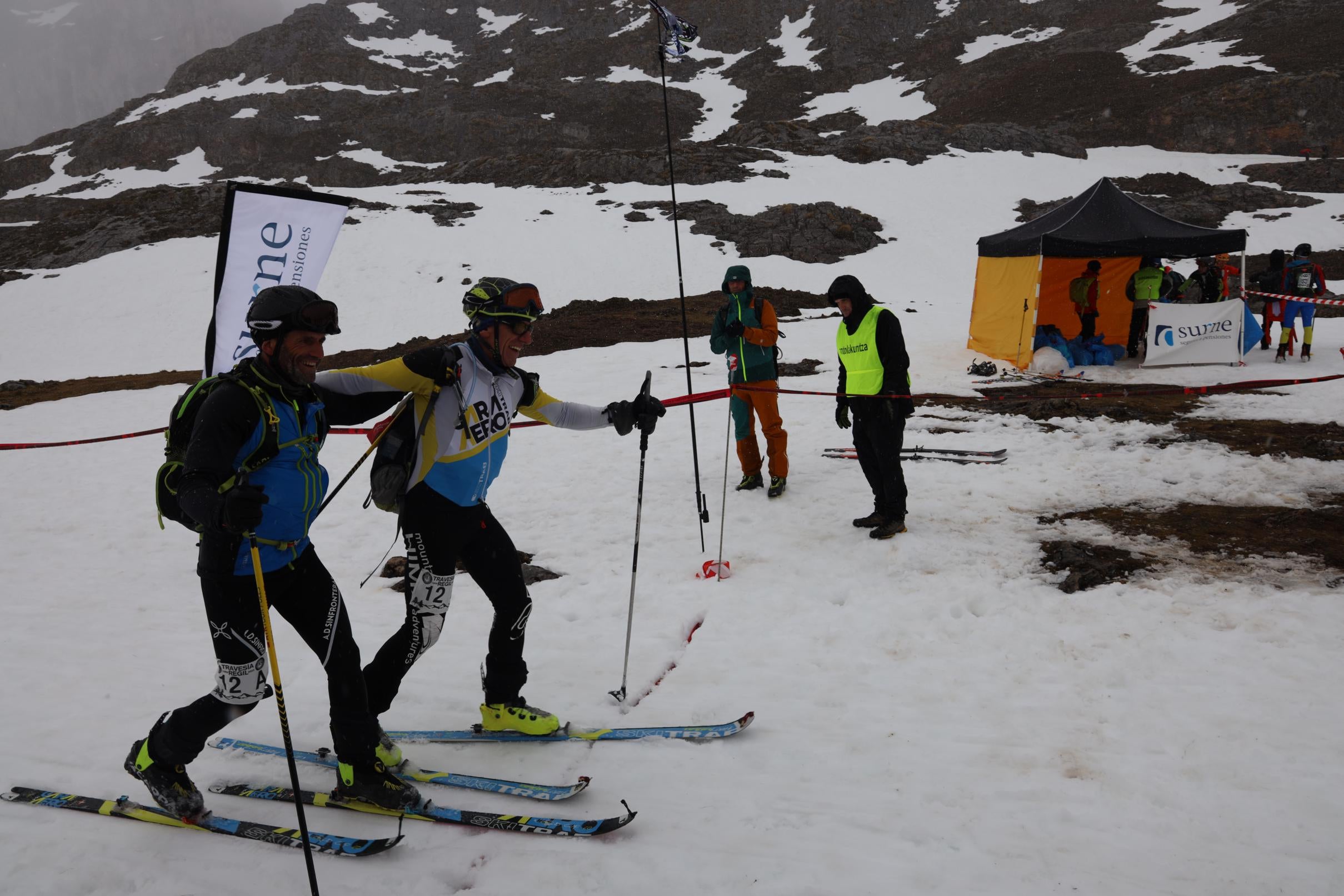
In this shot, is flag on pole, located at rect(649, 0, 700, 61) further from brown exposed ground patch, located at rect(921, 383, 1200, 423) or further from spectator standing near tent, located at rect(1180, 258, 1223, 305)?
spectator standing near tent, located at rect(1180, 258, 1223, 305)

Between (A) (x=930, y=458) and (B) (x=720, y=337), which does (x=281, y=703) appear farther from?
(A) (x=930, y=458)

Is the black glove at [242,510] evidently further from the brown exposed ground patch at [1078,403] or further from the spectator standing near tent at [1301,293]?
the spectator standing near tent at [1301,293]

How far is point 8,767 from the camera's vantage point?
12.7ft

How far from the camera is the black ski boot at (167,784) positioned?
323 cm

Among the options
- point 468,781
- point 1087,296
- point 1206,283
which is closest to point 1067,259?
point 1087,296

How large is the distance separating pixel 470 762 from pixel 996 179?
141 ft

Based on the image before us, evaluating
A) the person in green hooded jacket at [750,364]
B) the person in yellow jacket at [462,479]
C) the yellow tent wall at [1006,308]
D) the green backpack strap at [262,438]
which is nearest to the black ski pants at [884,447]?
the person in green hooded jacket at [750,364]

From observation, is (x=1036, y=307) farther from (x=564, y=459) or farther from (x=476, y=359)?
(x=476, y=359)

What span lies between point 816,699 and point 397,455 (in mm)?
2693

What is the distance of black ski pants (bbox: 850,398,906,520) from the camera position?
6.61 m

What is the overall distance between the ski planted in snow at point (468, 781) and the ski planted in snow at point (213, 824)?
388 millimetres

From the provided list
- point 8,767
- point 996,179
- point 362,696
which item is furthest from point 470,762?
point 996,179

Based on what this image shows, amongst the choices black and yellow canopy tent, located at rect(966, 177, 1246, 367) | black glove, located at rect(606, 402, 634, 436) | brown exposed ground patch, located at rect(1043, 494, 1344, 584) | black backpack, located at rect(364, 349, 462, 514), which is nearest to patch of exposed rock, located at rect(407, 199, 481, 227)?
black and yellow canopy tent, located at rect(966, 177, 1246, 367)

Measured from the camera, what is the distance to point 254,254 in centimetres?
498
